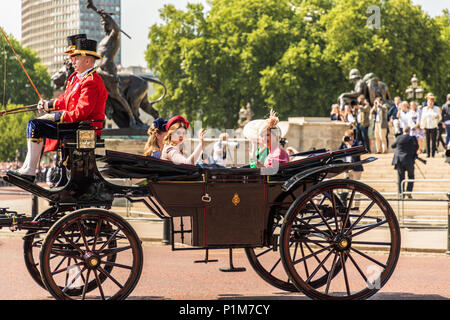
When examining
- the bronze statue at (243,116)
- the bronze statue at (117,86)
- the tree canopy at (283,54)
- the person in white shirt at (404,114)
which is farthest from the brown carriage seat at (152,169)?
the bronze statue at (243,116)

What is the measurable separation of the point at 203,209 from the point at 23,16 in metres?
4.77

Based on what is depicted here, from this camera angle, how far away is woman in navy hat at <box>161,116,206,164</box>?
6993mm

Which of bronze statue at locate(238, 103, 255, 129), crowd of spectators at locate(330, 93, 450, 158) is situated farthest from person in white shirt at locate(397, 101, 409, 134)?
bronze statue at locate(238, 103, 255, 129)

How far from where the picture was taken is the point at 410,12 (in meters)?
45.9

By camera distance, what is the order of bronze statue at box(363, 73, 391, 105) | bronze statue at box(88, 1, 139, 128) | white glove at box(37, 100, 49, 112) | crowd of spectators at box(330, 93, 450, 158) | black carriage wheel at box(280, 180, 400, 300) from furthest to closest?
bronze statue at box(363, 73, 391, 105) → crowd of spectators at box(330, 93, 450, 158) → bronze statue at box(88, 1, 139, 128) → white glove at box(37, 100, 49, 112) → black carriage wheel at box(280, 180, 400, 300)

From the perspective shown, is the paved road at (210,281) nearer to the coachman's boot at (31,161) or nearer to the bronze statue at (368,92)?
the coachman's boot at (31,161)

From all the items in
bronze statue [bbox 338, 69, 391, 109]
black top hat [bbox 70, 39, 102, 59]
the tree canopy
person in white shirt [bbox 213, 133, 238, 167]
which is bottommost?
person in white shirt [bbox 213, 133, 238, 167]

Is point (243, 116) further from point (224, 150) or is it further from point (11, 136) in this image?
point (224, 150)

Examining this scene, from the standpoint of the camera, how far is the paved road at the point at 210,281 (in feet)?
22.5

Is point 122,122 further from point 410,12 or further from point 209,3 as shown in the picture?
point 209,3

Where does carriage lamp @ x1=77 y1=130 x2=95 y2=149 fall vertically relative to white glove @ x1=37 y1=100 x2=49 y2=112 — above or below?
below

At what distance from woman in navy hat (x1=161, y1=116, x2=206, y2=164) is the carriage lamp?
1.16 meters

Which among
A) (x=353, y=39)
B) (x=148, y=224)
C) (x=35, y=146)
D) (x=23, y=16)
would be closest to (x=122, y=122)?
(x=148, y=224)

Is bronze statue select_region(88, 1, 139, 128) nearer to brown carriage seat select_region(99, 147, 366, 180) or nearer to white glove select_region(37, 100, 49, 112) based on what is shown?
white glove select_region(37, 100, 49, 112)
